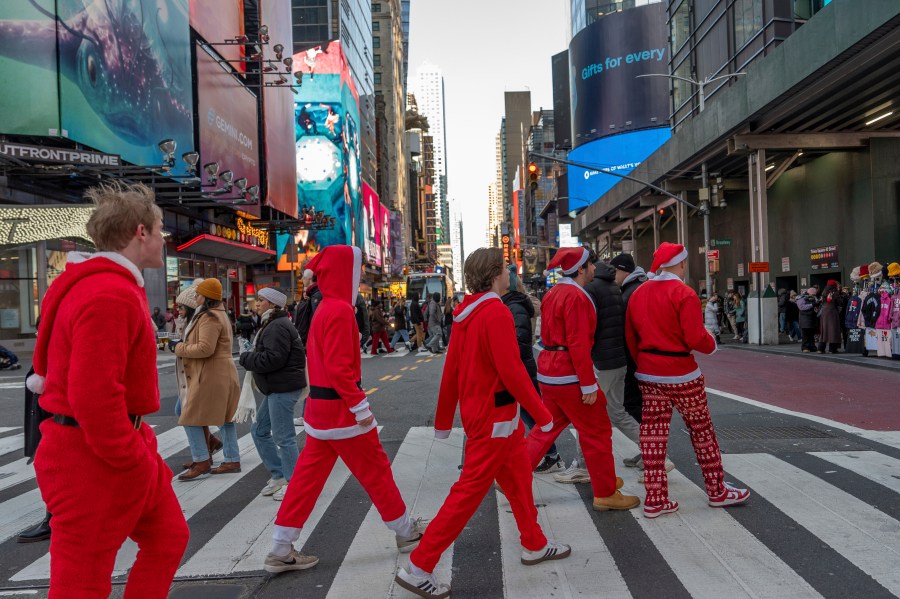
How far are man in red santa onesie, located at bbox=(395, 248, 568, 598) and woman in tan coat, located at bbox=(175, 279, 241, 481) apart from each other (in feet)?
9.79

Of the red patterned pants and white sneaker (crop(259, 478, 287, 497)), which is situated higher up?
the red patterned pants

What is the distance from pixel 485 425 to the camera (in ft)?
13.0

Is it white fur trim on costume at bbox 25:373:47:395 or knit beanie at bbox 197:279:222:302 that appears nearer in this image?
white fur trim on costume at bbox 25:373:47:395

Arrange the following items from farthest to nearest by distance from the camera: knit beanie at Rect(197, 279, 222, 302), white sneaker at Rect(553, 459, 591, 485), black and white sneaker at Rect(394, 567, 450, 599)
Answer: knit beanie at Rect(197, 279, 222, 302) → white sneaker at Rect(553, 459, 591, 485) → black and white sneaker at Rect(394, 567, 450, 599)

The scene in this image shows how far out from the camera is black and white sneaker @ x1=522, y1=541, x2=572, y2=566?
13.7 feet

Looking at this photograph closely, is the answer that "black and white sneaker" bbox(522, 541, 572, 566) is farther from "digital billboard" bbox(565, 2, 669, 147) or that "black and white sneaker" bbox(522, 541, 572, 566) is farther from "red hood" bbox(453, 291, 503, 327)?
"digital billboard" bbox(565, 2, 669, 147)

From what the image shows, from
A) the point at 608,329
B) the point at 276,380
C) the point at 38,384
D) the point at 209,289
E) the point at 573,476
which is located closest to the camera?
the point at 38,384

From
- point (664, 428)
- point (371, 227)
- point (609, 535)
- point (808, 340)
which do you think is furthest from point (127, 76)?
point (371, 227)

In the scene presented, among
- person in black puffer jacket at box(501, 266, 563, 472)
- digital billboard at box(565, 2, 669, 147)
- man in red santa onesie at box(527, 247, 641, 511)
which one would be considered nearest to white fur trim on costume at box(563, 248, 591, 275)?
man in red santa onesie at box(527, 247, 641, 511)

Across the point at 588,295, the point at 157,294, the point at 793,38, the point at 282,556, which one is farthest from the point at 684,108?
the point at 282,556

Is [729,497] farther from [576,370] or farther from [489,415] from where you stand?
[489,415]

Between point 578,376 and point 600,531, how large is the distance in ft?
3.48

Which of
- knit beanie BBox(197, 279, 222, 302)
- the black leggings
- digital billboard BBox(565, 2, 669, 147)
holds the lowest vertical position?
the black leggings

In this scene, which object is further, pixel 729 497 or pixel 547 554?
pixel 729 497
